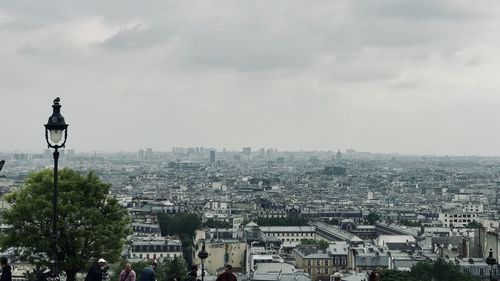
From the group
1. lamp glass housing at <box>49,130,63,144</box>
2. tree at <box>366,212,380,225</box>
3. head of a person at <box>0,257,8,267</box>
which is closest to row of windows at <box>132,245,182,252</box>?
tree at <box>366,212,380,225</box>

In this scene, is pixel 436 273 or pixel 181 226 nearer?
pixel 436 273

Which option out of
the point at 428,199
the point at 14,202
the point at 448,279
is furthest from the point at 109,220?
the point at 428,199

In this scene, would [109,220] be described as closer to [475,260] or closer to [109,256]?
[109,256]

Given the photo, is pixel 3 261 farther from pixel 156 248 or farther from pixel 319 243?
pixel 319 243

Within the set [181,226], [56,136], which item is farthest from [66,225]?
[181,226]

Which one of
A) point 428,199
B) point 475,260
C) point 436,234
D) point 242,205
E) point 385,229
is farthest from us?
point 428,199

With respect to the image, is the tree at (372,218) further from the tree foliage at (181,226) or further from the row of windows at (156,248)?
the row of windows at (156,248)

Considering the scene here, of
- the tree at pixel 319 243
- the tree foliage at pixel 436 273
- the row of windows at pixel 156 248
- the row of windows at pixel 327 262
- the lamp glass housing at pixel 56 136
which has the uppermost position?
the lamp glass housing at pixel 56 136

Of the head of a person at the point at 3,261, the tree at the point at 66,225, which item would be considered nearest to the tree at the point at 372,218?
the tree at the point at 66,225
